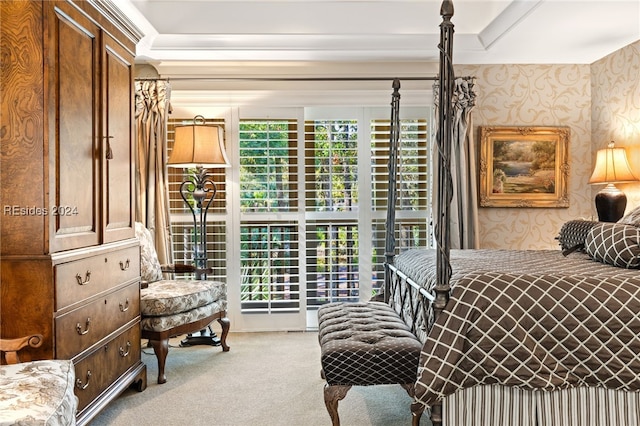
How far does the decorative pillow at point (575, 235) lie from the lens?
3439 millimetres

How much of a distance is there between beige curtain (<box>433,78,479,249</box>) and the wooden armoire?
9.17 ft

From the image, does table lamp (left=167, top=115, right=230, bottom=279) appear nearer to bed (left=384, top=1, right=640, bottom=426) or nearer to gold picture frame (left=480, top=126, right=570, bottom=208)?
gold picture frame (left=480, top=126, right=570, bottom=208)

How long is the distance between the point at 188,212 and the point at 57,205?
255 cm

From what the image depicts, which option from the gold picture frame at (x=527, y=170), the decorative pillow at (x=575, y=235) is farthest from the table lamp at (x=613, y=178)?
the decorative pillow at (x=575, y=235)

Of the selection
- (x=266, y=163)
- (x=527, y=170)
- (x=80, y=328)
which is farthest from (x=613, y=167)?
(x=80, y=328)

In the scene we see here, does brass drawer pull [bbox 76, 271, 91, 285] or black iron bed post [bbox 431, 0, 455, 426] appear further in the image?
brass drawer pull [bbox 76, 271, 91, 285]

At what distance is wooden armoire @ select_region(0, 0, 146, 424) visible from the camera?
2.29 m

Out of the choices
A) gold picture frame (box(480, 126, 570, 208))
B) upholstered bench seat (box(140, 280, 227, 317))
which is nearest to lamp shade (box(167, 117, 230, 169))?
upholstered bench seat (box(140, 280, 227, 317))

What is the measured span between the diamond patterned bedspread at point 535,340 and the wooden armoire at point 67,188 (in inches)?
63.0

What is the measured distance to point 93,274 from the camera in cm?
273

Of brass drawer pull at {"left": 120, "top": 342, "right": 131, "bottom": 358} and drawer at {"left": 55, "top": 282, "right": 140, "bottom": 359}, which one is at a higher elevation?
drawer at {"left": 55, "top": 282, "right": 140, "bottom": 359}

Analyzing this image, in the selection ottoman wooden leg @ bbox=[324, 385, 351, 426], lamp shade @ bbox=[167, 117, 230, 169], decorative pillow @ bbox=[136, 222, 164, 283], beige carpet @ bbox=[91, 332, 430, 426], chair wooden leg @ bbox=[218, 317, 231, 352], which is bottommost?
beige carpet @ bbox=[91, 332, 430, 426]

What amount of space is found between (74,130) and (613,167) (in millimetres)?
3784

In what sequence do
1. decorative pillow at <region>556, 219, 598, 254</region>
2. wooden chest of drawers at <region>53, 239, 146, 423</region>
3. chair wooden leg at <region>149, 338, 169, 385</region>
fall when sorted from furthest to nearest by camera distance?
1. chair wooden leg at <region>149, 338, 169, 385</region>
2. decorative pillow at <region>556, 219, 598, 254</region>
3. wooden chest of drawers at <region>53, 239, 146, 423</region>
